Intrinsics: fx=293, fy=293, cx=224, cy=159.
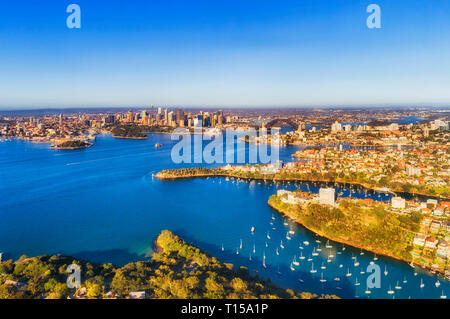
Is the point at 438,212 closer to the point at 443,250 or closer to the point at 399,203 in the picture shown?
the point at 399,203

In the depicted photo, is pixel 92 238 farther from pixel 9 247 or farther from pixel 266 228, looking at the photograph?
pixel 266 228

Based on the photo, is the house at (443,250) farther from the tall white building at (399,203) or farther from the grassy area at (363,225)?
the tall white building at (399,203)

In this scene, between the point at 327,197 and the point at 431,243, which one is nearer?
the point at 431,243

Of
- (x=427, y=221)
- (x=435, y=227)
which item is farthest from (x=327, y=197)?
(x=435, y=227)

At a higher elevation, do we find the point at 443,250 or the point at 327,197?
the point at 327,197

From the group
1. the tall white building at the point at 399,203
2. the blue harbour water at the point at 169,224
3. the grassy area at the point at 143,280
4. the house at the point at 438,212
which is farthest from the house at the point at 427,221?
the grassy area at the point at 143,280

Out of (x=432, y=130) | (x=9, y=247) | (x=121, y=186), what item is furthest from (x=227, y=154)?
(x=432, y=130)
